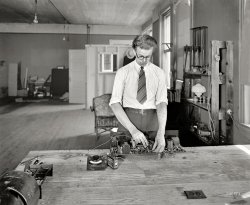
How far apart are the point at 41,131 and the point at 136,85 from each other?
5.01 metres

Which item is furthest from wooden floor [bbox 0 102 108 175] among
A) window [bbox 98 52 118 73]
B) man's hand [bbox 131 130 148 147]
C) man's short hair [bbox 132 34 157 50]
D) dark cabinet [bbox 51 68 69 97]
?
dark cabinet [bbox 51 68 69 97]

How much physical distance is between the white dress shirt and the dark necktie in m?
0.03

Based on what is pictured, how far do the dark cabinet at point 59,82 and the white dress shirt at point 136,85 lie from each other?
1159cm

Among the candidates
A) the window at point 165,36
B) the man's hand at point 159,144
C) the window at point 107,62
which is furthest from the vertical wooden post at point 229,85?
the window at point 107,62

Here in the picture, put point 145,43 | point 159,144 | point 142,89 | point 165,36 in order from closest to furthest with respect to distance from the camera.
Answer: point 159,144
point 145,43
point 142,89
point 165,36

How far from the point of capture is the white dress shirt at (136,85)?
2910 mm

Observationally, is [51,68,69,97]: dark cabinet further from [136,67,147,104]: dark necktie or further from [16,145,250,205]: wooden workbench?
[16,145,250,205]: wooden workbench

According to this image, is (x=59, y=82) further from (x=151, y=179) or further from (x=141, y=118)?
(x=151, y=179)

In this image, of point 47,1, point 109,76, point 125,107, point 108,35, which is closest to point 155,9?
point 109,76

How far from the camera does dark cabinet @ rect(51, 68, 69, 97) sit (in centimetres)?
1427

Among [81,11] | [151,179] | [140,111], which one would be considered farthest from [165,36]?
[151,179]

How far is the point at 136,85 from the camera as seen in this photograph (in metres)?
2.97

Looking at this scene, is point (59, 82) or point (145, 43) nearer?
point (145, 43)

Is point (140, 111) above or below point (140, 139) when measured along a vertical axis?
above
